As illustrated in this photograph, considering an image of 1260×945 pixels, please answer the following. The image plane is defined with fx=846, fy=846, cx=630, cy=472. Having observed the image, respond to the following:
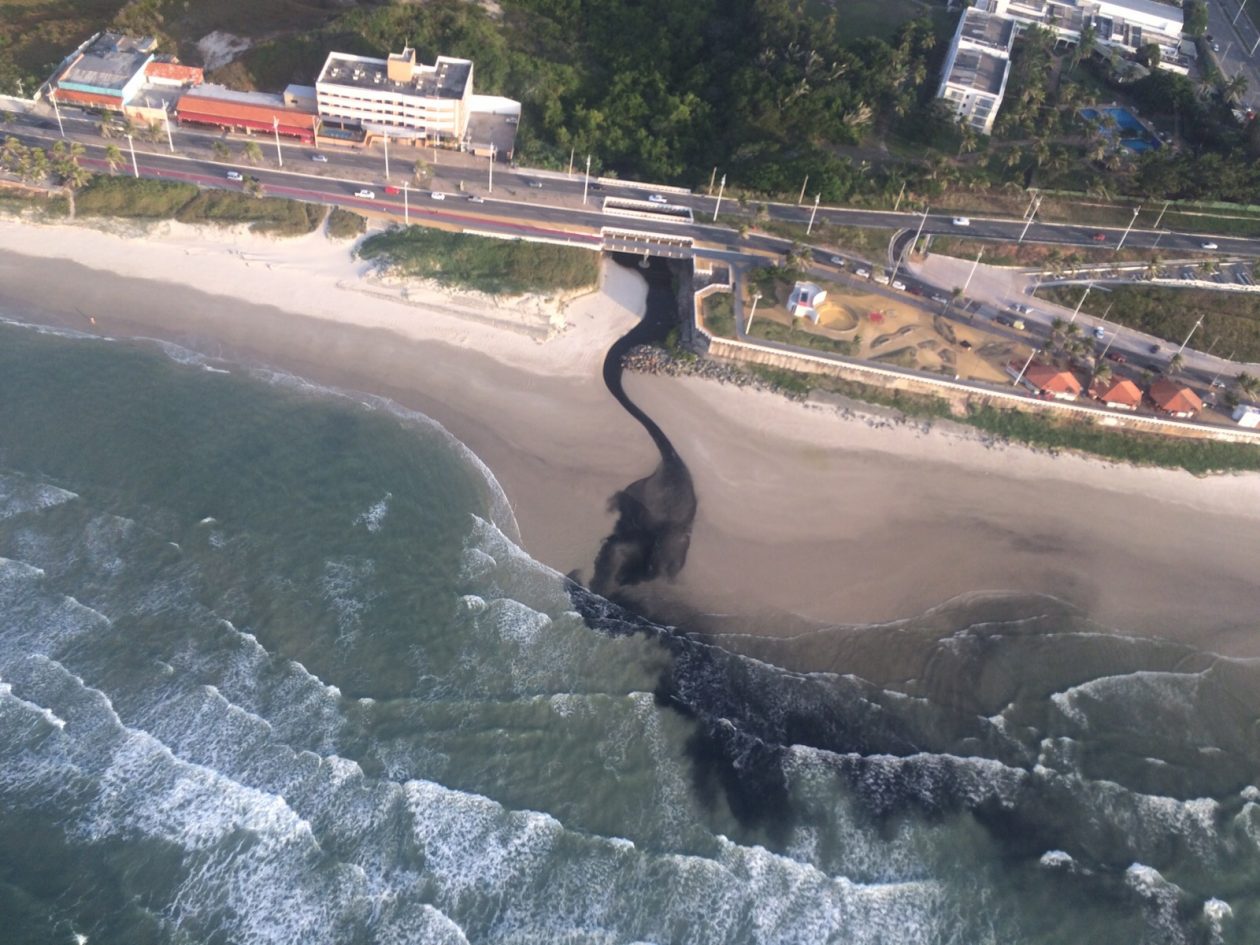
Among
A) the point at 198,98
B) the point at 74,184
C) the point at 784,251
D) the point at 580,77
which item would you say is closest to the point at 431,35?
the point at 580,77

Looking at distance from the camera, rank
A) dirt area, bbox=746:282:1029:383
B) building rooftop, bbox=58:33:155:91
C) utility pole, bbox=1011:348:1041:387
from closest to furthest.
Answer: utility pole, bbox=1011:348:1041:387 → dirt area, bbox=746:282:1029:383 → building rooftop, bbox=58:33:155:91

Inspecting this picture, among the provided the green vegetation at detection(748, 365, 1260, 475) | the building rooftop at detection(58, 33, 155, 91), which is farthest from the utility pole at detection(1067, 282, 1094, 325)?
the building rooftop at detection(58, 33, 155, 91)

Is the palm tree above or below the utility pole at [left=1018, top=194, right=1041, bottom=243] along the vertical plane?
below

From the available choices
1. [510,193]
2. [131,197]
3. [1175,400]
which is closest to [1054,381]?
[1175,400]

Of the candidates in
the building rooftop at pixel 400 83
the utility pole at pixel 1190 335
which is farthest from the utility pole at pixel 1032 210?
the building rooftop at pixel 400 83

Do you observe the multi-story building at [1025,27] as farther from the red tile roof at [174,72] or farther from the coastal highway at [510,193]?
the red tile roof at [174,72]

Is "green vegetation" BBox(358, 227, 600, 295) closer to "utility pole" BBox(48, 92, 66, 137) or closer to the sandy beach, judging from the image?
the sandy beach
